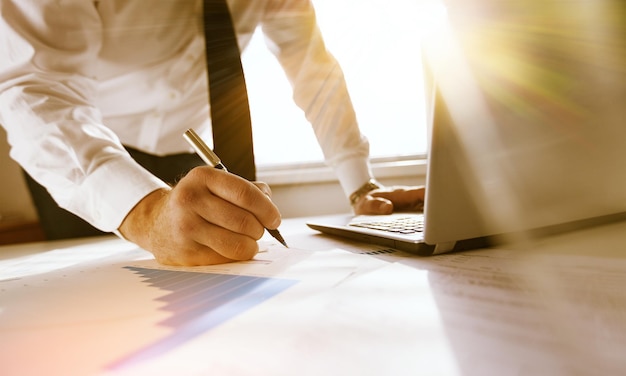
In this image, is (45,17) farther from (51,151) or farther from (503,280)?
(503,280)

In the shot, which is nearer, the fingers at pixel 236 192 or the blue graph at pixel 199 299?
the blue graph at pixel 199 299

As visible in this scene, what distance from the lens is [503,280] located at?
285 millimetres

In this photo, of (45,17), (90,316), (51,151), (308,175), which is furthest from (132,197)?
(308,175)

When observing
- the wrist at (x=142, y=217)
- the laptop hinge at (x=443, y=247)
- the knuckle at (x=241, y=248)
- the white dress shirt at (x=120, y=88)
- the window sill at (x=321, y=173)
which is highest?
the white dress shirt at (x=120, y=88)

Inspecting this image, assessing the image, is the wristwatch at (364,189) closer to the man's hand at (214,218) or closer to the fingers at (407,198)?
the fingers at (407,198)

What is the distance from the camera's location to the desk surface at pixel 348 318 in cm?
17

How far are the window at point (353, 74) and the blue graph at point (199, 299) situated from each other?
4.49 feet

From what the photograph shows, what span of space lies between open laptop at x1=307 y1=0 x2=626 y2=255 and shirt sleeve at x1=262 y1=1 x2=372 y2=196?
78 cm

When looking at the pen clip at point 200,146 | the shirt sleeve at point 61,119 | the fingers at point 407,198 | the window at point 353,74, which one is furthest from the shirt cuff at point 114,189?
the window at point 353,74

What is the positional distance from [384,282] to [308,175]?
135cm

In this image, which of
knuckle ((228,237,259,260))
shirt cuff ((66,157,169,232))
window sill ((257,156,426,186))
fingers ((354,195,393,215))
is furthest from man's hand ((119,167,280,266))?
window sill ((257,156,426,186))

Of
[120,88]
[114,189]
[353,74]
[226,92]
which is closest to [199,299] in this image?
[114,189]

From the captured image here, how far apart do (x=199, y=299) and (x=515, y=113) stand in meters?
0.31

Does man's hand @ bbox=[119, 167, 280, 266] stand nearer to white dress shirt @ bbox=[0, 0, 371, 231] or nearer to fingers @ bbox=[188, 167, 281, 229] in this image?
fingers @ bbox=[188, 167, 281, 229]
